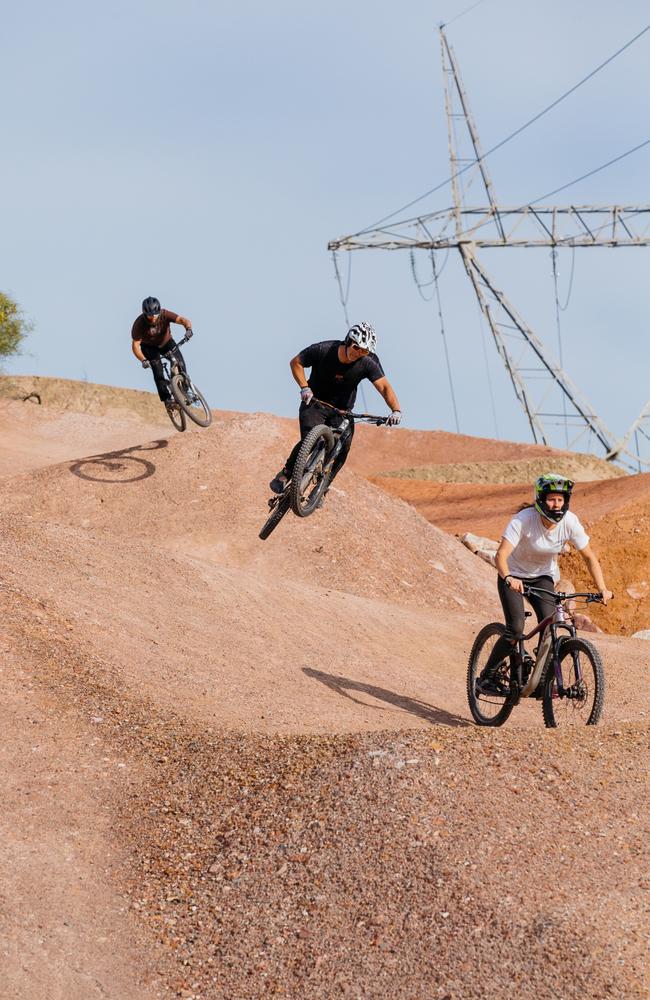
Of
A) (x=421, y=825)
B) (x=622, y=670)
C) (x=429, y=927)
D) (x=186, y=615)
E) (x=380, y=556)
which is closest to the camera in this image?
(x=429, y=927)

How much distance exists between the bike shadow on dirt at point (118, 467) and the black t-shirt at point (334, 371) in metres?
11.1

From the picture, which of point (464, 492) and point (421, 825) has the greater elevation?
point (421, 825)

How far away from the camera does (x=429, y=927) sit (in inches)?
296

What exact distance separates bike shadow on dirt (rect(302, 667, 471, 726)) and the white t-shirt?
125 inches

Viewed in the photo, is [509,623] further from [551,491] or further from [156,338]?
[156,338]

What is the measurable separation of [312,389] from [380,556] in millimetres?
9187

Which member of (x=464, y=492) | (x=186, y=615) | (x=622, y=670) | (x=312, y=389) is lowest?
(x=464, y=492)

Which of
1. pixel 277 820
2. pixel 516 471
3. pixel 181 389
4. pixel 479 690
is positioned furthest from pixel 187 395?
pixel 516 471

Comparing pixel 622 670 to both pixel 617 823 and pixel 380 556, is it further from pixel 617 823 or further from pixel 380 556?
pixel 617 823

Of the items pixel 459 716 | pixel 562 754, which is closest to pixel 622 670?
pixel 459 716

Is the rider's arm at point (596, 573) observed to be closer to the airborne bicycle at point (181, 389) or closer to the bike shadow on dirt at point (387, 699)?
the bike shadow on dirt at point (387, 699)

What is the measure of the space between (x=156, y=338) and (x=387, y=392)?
24.4ft

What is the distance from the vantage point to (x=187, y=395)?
21.1m

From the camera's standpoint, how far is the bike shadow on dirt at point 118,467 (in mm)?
24625
